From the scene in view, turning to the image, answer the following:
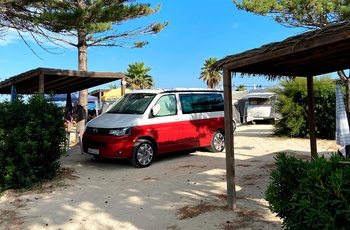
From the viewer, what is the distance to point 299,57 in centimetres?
464

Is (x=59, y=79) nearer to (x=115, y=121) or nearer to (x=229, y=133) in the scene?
(x=115, y=121)

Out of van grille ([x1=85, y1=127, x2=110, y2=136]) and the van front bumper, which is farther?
van grille ([x1=85, y1=127, x2=110, y2=136])

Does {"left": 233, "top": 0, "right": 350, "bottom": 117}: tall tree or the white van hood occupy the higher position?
{"left": 233, "top": 0, "right": 350, "bottom": 117}: tall tree

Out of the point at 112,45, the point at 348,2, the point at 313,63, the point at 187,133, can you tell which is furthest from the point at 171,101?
the point at 112,45

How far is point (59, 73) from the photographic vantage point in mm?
8180

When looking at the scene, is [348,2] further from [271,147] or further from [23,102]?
[23,102]

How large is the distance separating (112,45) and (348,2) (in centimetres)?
951

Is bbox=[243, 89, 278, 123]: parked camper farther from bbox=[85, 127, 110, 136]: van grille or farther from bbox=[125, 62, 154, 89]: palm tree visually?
bbox=[125, 62, 154, 89]: palm tree

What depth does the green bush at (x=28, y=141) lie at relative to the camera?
620 centimetres

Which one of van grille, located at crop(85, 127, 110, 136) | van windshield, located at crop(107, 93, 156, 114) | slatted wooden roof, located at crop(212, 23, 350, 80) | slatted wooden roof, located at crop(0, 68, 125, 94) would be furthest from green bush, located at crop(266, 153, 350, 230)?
slatted wooden roof, located at crop(0, 68, 125, 94)

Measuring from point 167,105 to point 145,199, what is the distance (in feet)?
12.3

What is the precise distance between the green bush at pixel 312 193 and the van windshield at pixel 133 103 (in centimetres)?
553

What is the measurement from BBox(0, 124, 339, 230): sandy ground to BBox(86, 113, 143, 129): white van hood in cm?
108

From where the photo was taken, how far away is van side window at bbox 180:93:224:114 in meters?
9.16
